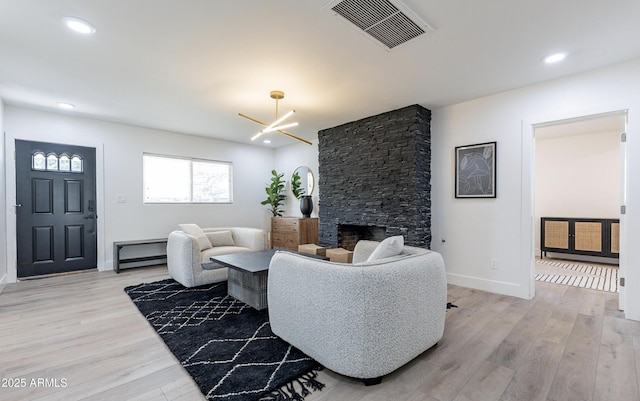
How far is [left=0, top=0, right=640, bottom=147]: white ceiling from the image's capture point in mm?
2037

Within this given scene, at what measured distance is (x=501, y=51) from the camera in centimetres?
259

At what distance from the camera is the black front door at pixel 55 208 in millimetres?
4125

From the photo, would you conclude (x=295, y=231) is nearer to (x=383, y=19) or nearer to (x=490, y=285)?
(x=490, y=285)


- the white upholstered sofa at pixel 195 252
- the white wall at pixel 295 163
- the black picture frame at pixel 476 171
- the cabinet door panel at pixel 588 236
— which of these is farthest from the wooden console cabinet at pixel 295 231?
the cabinet door panel at pixel 588 236

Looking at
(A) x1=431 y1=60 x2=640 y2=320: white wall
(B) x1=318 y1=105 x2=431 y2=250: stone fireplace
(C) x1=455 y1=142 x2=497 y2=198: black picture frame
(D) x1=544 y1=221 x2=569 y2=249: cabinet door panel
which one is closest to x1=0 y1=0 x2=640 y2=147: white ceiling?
(A) x1=431 y1=60 x2=640 y2=320: white wall

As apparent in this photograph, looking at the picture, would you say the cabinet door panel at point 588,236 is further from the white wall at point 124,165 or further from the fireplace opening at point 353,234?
the white wall at point 124,165

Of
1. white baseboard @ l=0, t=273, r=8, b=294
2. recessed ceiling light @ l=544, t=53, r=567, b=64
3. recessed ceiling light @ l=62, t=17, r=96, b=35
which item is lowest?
white baseboard @ l=0, t=273, r=8, b=294

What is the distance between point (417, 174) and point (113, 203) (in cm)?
481

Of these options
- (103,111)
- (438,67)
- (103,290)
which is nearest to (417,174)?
(438,67)

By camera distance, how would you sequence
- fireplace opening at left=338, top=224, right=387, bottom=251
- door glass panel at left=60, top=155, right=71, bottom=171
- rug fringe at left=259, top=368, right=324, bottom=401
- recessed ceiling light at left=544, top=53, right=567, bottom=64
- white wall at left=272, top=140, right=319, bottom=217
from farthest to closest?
white wall at left=272, top=140, right=319, bottom=217 < fireplace opening at left=338, top=224, right=387, bottom=251 < door glass panel at left=60, top=155, right=71, bottom=171 < recessed ceiling light at left=544, top=53, right=567, bottom=64 < rug fringe at left=259, top=368, right=324, bottom=401

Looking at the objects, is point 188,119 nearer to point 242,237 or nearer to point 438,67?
point 242,237

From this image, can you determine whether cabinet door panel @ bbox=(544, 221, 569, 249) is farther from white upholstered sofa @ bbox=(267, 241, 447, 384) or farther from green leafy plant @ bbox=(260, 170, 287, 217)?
green leafy plant @ bbox=(260, 170, 287, 217)

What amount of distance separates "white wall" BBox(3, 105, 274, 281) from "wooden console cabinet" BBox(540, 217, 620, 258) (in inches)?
245

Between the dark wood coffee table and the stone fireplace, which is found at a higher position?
the stone fireplace
